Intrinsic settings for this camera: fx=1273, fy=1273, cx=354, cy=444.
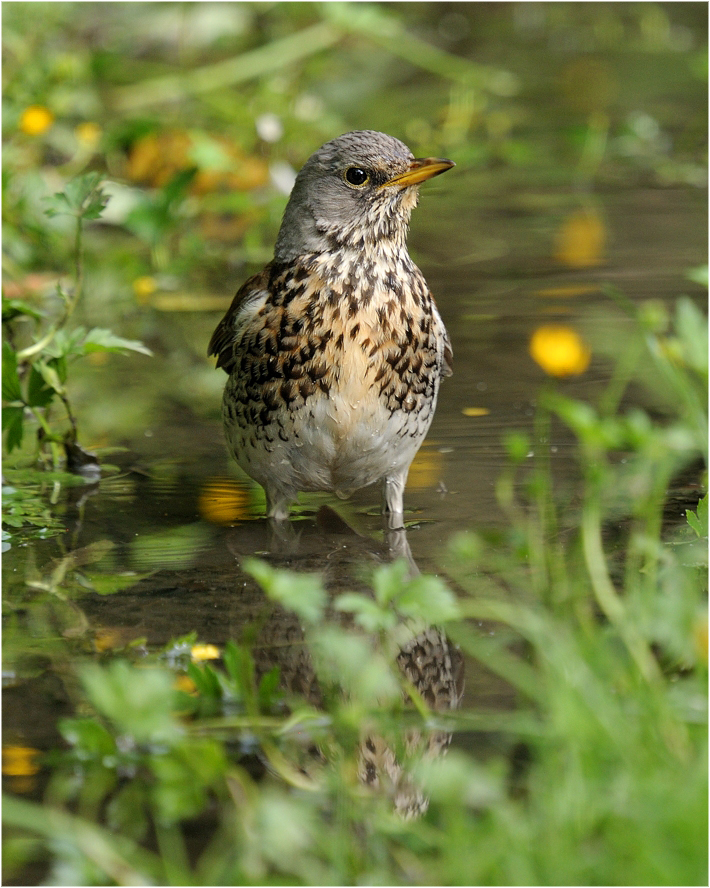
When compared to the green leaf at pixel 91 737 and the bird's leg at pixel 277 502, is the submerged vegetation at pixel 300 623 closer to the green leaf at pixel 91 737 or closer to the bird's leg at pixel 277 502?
the green leaf at pixel 91 737

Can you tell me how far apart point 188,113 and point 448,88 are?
288 cm

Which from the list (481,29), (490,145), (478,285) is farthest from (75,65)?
(481,29)

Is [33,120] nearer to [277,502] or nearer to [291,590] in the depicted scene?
[277,502]

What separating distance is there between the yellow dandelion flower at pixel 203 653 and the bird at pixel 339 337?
94 cm

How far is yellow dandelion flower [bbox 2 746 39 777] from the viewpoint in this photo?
9.58 ft

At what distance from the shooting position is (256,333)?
13.8 ft

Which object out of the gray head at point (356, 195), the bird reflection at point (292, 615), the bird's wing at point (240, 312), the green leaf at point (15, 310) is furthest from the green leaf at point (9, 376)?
the gray head at point (356, 195)

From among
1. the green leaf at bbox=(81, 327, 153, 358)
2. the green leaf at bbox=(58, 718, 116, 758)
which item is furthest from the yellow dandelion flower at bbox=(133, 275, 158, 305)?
the green leaf at bbox=(58, 718, 116, 758)

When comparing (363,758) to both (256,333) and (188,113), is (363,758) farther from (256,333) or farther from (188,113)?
(188,113)

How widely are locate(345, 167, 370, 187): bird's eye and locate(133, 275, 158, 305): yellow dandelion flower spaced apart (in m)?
2.98

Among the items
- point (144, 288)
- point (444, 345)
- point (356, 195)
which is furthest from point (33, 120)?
point (444, 345)

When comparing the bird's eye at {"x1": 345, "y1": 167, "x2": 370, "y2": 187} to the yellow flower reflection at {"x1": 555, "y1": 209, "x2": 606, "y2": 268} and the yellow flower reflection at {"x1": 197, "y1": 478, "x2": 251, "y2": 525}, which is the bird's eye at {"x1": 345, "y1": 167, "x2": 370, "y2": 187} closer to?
the yellow flower reflection at {"x1": 197, "y1": 478, "x2": 251, "y2": 525}

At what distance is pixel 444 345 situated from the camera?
14.6 ft

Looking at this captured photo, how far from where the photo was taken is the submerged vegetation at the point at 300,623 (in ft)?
7.53
